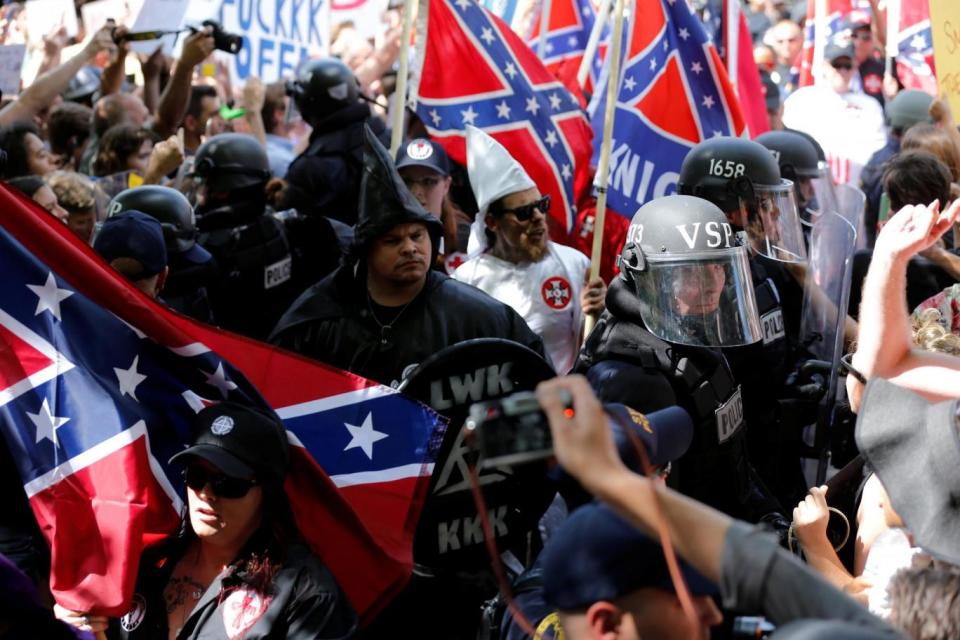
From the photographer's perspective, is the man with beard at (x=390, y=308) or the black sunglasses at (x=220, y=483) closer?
the black sunglasses at (x=220, y=483)

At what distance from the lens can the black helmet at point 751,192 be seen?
6.33 m

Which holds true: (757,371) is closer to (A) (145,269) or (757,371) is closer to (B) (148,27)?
(A) (145,269)

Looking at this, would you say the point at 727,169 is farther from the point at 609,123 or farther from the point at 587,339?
the point at 587,339

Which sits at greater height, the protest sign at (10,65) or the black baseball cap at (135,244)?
the protest sign at (10,65)

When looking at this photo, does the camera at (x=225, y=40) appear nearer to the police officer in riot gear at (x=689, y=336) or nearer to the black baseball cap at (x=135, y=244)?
the black baseball cap at (x=135, y=244)

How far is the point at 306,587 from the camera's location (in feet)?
13.6

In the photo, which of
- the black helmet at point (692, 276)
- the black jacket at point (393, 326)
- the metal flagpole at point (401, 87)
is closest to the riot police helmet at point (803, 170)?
the metal flagpole at point (401, 87)

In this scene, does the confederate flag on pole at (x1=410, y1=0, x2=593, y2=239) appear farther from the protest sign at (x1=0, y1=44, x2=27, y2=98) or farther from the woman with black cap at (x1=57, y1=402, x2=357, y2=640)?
the woman with black cap at (x1=57, y1=402, x2=357, y2=640)

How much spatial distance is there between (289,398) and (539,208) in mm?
2153

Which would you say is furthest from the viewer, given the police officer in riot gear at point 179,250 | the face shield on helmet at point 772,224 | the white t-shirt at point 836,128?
the white t-shirt at point 836,128

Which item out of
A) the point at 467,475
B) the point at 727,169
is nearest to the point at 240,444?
the point at 467,475

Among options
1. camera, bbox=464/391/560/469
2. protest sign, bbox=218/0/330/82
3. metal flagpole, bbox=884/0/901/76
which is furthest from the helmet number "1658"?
protest sign, bbox=218/0/330/82

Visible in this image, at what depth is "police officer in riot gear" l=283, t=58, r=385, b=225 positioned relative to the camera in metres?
8.55

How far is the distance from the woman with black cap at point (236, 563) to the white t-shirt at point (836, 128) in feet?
21.0
